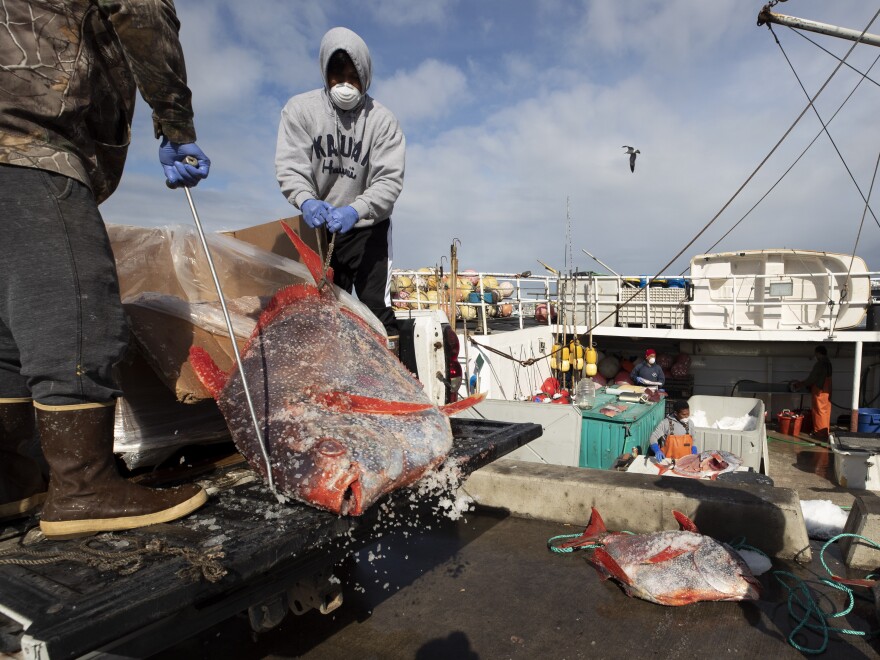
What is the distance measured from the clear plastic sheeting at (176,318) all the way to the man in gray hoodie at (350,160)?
489mm

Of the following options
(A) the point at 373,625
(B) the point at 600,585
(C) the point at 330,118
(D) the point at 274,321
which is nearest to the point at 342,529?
(D) the point at 274,321

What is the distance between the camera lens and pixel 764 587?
3.11 metres

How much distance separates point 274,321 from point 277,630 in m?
1.65

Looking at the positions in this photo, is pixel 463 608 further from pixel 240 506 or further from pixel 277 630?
pixel 240 506

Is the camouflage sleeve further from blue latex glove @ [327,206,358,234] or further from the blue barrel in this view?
the blue barrel

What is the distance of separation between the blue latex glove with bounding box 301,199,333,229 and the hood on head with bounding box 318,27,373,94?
87 cm

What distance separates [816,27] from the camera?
8523mm

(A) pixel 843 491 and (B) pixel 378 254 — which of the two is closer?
(B) pixel 378 254

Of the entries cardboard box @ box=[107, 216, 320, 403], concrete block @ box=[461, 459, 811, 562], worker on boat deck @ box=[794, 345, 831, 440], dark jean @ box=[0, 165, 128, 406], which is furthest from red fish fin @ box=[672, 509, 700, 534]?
worker on boat deck @ box=[794, 345, 831, 440]

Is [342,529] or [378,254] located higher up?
[378,254]

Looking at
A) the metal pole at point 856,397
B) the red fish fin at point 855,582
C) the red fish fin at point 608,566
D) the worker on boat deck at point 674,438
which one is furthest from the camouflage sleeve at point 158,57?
the metal pole at point 856,397

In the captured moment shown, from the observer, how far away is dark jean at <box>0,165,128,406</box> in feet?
4.94

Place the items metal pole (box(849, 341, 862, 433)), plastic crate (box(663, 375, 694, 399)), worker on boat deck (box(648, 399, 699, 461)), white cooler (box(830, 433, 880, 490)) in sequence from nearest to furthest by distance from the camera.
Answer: worker on boat deck (box(648, 399, 699, 461)) < white cooler (box(830, 433, 880, 490)) < metal pole (box(849, 341, 862, 433)) < plastic crate (box(663, 375, 694, 399))

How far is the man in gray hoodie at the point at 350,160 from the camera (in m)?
3.18
